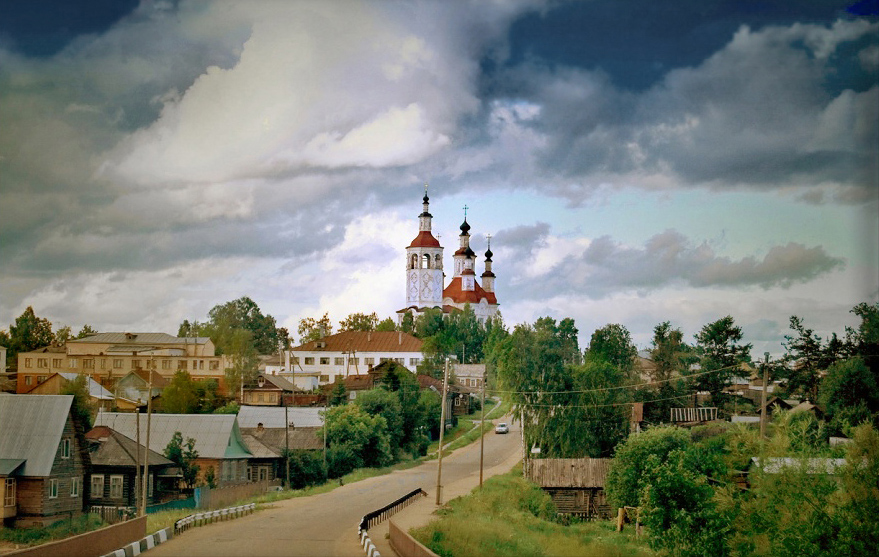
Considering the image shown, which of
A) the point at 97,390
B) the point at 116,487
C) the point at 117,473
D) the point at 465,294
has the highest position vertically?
the point at 465,294

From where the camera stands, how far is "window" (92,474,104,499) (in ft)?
120

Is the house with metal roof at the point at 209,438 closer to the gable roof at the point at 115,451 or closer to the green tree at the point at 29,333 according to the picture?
the gable roof at the point at 115,451

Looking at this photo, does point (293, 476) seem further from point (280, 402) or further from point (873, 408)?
point (873, 408)

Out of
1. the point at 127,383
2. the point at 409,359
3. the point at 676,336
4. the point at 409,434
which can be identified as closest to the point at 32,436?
the point at 127,383

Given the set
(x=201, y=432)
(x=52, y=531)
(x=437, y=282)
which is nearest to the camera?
(x=52, y=531)

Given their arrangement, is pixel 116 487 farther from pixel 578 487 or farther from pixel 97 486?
pixel 578 487

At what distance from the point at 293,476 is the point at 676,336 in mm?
25571

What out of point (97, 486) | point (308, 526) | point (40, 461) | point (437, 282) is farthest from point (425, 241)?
point (308, 526)

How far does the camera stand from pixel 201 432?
4106 cm

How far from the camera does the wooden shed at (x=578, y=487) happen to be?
38938 millimetres

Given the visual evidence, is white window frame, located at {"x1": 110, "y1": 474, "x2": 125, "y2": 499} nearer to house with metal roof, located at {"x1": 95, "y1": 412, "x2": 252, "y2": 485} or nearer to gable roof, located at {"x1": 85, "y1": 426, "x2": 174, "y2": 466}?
gable roof, located at {"x1": 85, "y1": 426, "x2": 174, "y2": 466}

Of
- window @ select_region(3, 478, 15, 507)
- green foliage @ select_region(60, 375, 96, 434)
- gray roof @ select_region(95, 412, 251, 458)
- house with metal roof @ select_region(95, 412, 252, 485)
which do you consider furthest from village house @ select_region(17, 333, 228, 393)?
window @ select_region(3, 478, 15, 507)

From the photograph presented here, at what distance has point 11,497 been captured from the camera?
3272cm

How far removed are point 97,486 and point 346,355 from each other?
48067 mm
